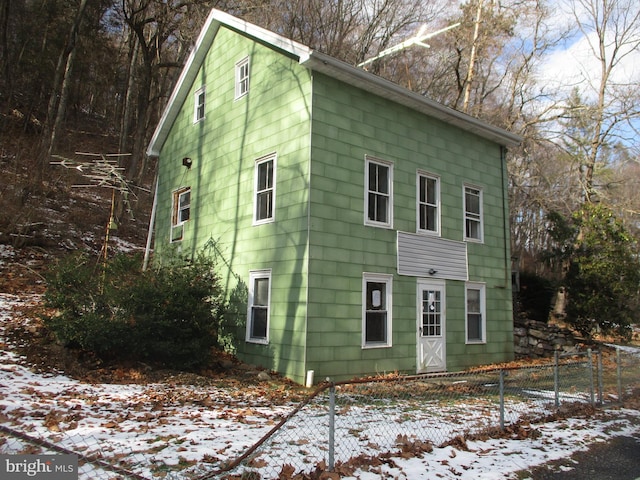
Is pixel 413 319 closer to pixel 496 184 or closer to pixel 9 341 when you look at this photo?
pixel 496 184

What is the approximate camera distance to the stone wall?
54.5ft

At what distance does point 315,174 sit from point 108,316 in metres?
5.17

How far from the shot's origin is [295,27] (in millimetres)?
26078

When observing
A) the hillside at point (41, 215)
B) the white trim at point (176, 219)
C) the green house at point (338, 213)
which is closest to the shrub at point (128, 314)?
the green house at point (338, 213)

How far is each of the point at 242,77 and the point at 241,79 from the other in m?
0.08

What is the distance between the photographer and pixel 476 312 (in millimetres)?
13898

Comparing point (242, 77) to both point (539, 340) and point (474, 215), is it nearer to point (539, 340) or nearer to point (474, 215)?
point (474, 215)

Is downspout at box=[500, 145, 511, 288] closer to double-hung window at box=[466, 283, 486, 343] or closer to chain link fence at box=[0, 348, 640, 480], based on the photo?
double-hung window at box=[466, 283, 486, 343]

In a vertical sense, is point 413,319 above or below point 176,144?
below

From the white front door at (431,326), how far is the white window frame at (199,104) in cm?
845

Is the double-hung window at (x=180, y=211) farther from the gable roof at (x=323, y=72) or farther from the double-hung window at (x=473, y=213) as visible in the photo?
the double-hung window at (x=473, y=213)

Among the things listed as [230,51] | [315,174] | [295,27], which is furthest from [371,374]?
[295,27]

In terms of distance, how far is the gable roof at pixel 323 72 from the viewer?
10.9m

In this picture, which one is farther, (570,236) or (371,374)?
(570,236)
